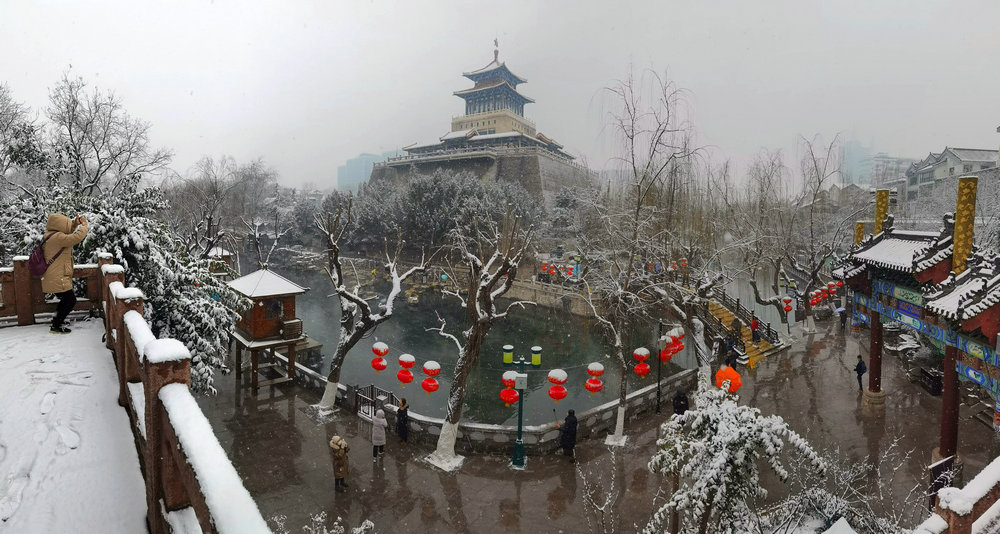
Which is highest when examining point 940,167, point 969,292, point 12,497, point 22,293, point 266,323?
point 940,167

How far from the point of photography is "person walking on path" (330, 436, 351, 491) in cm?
919

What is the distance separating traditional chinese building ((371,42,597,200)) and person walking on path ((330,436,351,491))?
36.0 meters

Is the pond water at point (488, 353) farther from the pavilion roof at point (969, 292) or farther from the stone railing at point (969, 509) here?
the stone railing at point (969, 509)

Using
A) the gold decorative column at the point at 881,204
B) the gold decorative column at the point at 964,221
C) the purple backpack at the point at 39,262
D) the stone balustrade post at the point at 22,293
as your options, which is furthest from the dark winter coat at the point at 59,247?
the gold decorative column at the point at 881,204

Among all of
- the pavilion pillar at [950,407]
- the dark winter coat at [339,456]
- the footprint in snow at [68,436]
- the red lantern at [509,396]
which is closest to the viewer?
the footprint in snow at [68,436]

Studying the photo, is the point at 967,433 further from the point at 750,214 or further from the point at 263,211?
the point at 263,211

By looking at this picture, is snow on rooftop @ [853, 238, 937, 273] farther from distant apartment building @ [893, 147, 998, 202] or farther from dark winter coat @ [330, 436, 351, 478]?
distant apartment building @ [893, 147, 998, 202]

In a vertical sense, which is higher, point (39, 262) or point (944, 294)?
point (39, 262)

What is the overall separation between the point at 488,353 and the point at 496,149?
3473cm

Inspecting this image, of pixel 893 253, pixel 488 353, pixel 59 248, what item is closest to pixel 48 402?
pixel 59 248

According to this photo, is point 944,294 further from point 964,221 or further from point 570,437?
point 570,437

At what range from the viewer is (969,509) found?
527 cm

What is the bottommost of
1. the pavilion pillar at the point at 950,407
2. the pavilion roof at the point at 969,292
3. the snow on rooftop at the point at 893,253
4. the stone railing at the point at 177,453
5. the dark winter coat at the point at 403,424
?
the dark winter coat at the point at 403,424

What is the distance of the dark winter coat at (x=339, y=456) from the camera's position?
9180 millimetres
